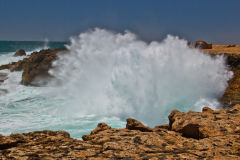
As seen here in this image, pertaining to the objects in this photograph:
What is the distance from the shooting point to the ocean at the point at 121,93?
10.5 metres

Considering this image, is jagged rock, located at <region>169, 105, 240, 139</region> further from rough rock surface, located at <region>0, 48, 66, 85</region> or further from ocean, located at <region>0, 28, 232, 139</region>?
rough rock surface, located at <region>0, 48, 66, 85</region>

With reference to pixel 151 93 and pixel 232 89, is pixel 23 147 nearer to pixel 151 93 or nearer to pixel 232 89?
pixel 151 93

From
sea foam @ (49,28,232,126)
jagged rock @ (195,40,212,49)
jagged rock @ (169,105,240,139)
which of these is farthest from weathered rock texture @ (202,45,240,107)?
jagged rock @ (195,40,212,49)

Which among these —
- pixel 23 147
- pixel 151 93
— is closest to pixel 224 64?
pixel 151 93

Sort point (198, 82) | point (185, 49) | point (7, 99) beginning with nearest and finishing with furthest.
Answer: point (198, 82), point (7, 99), point (185, 49)

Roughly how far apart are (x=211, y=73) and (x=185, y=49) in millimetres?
3237

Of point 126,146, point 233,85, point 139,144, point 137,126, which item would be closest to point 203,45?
point 233,85

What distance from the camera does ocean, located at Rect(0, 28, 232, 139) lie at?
413 inches

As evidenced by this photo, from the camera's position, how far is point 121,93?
1236cm

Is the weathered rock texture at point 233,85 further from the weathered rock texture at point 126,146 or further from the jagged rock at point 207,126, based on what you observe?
the weathered rock texture at point 126,146

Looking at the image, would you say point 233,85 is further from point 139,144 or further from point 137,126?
point 139,144

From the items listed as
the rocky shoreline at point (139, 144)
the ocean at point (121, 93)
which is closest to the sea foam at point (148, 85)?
the ocean at point (121, 93)

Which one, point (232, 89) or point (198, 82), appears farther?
point (198, 82)

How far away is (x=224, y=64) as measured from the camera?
47.6 ft
